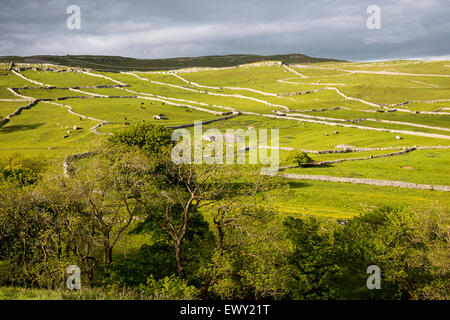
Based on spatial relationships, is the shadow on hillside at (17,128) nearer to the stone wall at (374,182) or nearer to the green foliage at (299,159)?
the green foliage at (299,159)

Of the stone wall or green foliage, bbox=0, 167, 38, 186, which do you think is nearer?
green foliage, bbox=0, 167, 38, 186

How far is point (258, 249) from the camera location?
2458 cm

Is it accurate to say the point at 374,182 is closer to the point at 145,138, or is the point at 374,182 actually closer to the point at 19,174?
the point at 145,138

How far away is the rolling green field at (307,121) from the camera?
53.3m

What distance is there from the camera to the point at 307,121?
125500mm

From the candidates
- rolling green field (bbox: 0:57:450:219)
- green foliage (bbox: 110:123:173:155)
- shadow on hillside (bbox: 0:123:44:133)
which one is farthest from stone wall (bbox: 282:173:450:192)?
shadow on hillside (bbox: 0:123:44:133)

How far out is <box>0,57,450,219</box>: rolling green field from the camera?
53.3 m

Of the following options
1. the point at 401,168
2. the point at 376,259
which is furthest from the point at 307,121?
the point at 376,259

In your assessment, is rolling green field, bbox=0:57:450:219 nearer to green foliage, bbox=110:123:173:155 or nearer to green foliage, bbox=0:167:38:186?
green foliage, bbox=0:167:38:186
